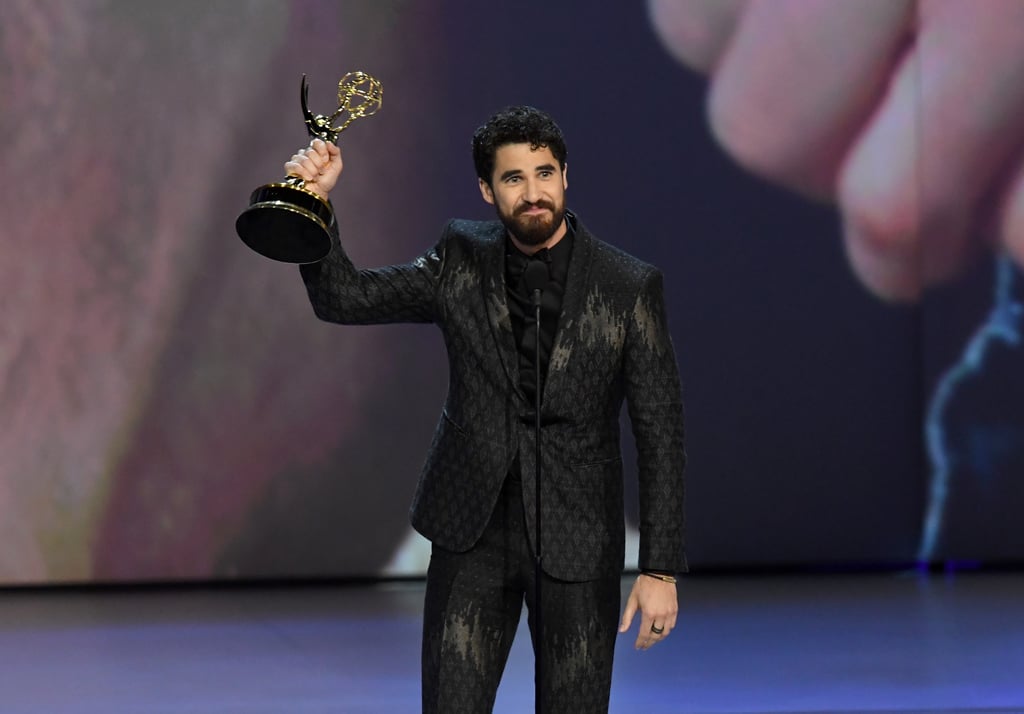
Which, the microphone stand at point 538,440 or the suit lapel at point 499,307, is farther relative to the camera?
the suit lapel at point 499,307

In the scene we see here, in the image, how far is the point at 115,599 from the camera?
20.9 feet

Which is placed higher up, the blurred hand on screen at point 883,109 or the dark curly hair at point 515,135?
the blurred hand on screen at point 883,109

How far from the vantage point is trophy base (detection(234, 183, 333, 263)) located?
262 centimetres

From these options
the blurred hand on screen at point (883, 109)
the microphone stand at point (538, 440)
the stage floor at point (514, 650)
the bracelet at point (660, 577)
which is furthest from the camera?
the blurred hand on screen at point (883, 109)

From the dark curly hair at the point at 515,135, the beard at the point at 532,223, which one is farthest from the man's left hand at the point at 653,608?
the dark curly hair at the point at 515,135

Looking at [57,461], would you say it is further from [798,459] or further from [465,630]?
[465,630]

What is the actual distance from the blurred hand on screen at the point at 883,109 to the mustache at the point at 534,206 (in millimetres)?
4073

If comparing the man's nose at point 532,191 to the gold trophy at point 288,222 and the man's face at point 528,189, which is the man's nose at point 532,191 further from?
the gold trophy at point 288,222

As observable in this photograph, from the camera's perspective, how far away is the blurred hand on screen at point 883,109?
6516 millimetres

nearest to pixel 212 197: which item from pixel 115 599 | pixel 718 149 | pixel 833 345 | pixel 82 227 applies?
pixel 82 227

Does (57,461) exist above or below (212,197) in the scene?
below

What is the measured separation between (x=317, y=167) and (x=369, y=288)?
0.25 m

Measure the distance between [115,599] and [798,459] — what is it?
10.0ft

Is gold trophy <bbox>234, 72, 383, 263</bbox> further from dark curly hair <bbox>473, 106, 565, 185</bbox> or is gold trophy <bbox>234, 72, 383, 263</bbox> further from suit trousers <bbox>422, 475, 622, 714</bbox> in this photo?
suit trousers <bbox>422, 475, 622, 714</bbox>
